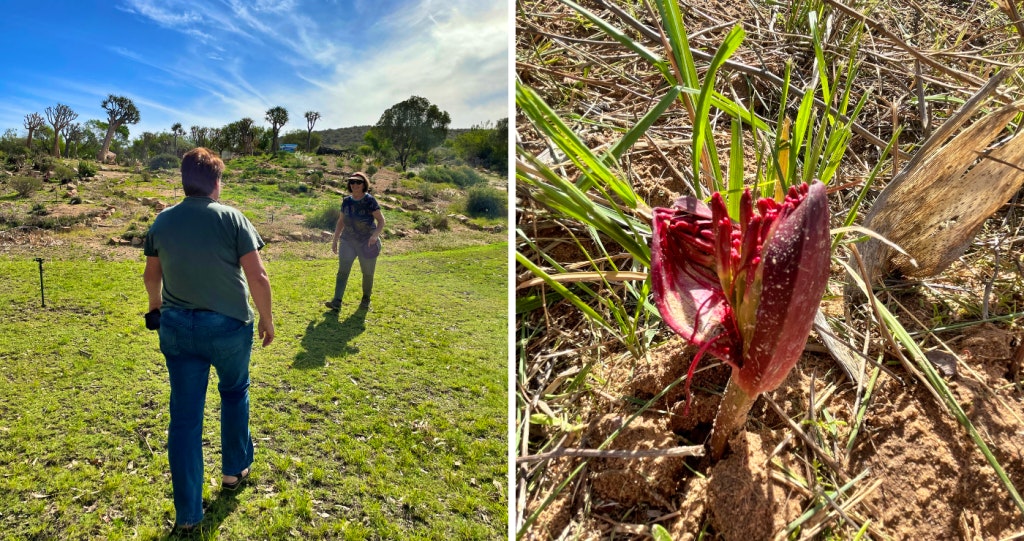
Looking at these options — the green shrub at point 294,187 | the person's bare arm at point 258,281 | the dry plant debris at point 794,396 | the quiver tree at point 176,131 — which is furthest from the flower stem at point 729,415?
the green shrub at point 294,187

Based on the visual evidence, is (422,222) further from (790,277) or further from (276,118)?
(790,277)

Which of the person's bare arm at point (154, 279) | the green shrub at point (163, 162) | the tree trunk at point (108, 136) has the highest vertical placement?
the tree trunk at point (108, 136)

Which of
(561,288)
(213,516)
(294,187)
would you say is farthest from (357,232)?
(561,288)

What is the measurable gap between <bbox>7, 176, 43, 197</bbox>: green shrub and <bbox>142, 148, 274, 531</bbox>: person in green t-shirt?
60 centimetres

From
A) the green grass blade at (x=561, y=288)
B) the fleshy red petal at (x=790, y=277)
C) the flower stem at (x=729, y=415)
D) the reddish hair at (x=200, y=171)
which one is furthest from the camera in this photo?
the reddish hair at (x=200, y=171)

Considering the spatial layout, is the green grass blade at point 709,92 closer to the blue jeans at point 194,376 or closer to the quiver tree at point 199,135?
the blue jeans at point 194,376

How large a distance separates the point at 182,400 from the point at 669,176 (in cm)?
91

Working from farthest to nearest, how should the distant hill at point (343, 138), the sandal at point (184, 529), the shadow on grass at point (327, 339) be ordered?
the distant hill at point (343, 138), the shadow on grass at point (327, 339), the sandal at point (184, 529)

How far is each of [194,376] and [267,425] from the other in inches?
17.4

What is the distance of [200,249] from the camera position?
901mm

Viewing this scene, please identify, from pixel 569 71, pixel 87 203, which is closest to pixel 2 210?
pixel 87 203

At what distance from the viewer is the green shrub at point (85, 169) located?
1.35 m

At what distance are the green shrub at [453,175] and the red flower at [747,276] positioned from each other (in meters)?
1.89

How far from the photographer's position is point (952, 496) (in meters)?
0.41
